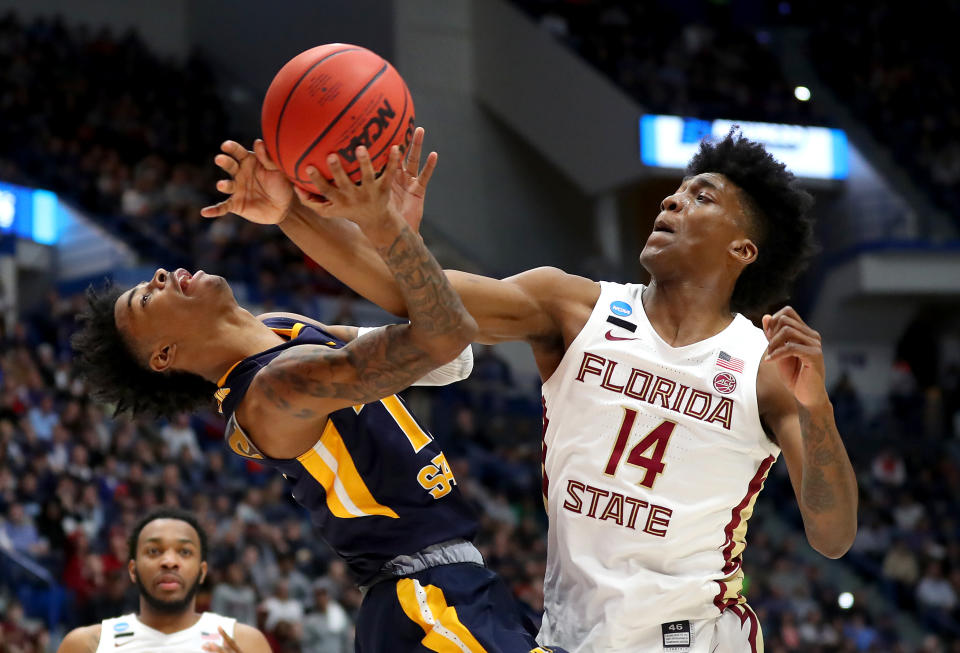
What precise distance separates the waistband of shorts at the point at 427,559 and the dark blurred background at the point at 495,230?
18.4 ft

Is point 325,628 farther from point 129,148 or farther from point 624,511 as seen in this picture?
point 129,148

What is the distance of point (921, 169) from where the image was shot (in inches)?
831

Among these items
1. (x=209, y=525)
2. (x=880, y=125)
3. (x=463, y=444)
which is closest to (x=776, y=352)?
(x=209, y=525)

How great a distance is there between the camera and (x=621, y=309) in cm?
393

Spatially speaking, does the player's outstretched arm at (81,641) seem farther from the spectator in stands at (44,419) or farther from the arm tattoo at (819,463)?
the spectator in stands at (44,419)

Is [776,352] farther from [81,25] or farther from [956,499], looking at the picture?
[81,25]

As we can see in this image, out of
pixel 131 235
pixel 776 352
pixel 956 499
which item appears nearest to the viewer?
pixel 776 352

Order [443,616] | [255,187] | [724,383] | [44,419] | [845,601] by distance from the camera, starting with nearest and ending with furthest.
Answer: [255,187] < [443,616] < [724,383] < [44,419] < [845,601]

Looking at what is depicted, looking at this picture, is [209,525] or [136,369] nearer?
[136,369]

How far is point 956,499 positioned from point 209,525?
10682 mm

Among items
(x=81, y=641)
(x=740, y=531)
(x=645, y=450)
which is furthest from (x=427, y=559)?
(x=81, y=641)

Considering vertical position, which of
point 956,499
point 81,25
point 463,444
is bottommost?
point 956,499

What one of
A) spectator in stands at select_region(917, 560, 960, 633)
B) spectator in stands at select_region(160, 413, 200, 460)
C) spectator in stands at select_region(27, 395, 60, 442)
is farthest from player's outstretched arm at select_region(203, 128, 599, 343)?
spectator in stands at select_region(917, 560, 960, 633)

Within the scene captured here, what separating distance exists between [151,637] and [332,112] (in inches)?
137
